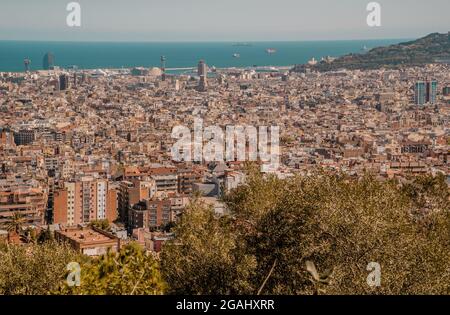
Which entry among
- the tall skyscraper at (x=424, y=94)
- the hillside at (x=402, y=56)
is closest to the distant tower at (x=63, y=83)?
the tall skyscraper at (x=424, y=94)

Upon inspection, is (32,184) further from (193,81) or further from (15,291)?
(193,81)

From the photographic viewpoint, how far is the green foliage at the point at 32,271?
5.88m

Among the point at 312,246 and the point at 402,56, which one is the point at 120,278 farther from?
the point at 402,56

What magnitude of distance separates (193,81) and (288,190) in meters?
56.0

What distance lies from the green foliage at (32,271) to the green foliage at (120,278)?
1.80 metres

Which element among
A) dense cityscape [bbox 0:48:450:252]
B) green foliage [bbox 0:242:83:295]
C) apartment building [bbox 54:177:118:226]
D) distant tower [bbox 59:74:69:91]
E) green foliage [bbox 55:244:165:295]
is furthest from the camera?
distant tower [bbox 59:74:69:91]

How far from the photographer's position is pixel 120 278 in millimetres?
3979

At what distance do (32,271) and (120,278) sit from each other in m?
2.35

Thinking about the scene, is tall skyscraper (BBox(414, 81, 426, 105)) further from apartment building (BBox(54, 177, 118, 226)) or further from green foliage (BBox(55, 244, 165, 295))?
green foliage (BBox(55, 244, 165, 295))

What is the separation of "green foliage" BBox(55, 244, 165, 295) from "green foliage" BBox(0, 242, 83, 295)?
5.89 ft

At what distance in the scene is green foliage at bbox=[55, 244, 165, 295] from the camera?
12.9 ft

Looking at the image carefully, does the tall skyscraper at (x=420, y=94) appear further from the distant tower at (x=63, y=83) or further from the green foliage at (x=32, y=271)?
the green foliage at (x=32, y=271)

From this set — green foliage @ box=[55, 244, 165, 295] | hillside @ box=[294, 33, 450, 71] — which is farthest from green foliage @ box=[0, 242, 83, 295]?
hillside @ box=[294, 33, 450, 71]
